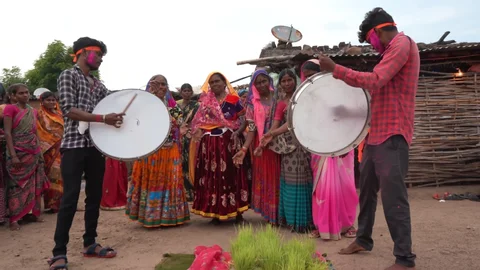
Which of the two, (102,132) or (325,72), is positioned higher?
(325,72)

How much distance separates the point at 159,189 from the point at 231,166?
34.6 inches

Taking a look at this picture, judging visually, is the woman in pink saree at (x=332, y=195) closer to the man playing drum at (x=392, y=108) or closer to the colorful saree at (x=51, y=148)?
the man playing drum at (x=392, y=108)

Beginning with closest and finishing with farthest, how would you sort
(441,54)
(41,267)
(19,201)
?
(41,267)
(19,201)
(441,54)

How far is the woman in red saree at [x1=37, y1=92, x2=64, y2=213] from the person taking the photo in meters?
5.87

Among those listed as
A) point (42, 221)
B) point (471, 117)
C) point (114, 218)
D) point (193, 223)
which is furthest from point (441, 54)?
point (42, 221)

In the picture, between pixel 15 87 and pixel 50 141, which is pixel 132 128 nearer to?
pixel 15 87

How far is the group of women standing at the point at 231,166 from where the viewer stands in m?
4.36

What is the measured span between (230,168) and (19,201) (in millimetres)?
2776

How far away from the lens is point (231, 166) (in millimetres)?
4750

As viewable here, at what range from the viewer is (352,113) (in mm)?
3199

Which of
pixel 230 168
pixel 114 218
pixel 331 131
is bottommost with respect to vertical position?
pixel 114 218

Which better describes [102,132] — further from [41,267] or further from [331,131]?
[331,131]

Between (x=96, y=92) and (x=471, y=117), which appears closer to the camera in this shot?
(x=96, y=92)

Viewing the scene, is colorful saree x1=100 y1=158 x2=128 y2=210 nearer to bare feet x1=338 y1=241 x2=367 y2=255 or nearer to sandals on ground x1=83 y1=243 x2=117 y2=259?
sandals on ground x1=83 y1=243 x2=117 y2=259
